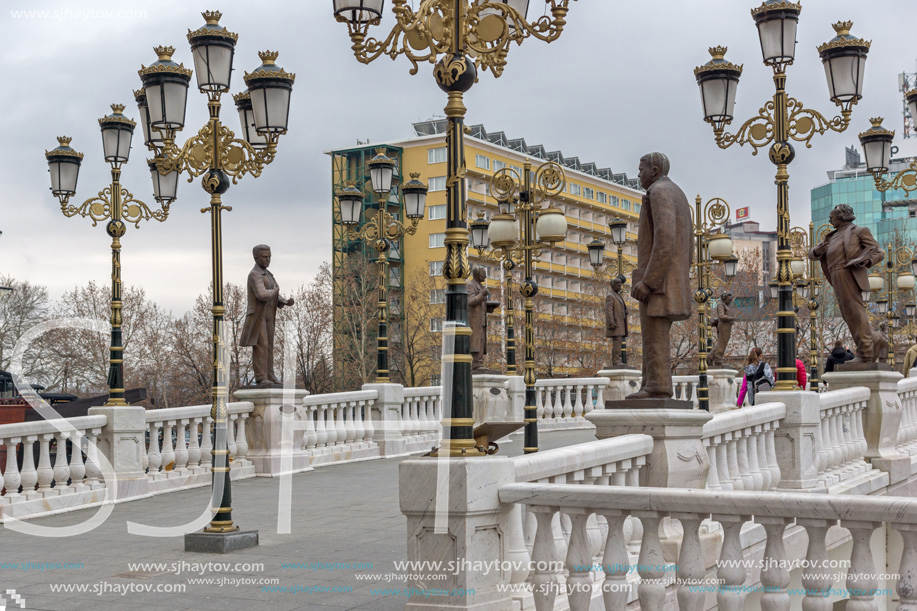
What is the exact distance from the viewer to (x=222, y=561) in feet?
32.5

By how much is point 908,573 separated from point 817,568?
0.55m

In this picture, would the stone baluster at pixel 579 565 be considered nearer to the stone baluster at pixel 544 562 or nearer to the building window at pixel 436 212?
the stone baluster at pixel 544 562

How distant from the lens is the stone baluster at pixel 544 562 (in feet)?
21.6

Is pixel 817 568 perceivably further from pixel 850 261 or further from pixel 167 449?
pixel 167 449

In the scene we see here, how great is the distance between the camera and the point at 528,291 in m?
14.6

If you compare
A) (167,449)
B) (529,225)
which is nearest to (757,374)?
(529,225)

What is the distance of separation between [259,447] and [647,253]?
10.0 metres

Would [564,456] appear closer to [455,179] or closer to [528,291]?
[455,179]

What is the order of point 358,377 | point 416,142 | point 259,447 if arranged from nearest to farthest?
point 259,447, point 358,377, point 416,142

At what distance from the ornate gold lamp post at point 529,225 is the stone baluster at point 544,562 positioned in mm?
6841

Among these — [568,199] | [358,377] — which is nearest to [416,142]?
[568,199]

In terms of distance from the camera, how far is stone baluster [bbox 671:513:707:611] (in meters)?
6.34

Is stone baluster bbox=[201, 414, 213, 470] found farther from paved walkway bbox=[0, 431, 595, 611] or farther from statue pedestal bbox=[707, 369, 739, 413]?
statue pedestal bbox=[707, 369, 739, 413]

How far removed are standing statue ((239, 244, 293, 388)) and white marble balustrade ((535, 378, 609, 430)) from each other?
1033 cm
